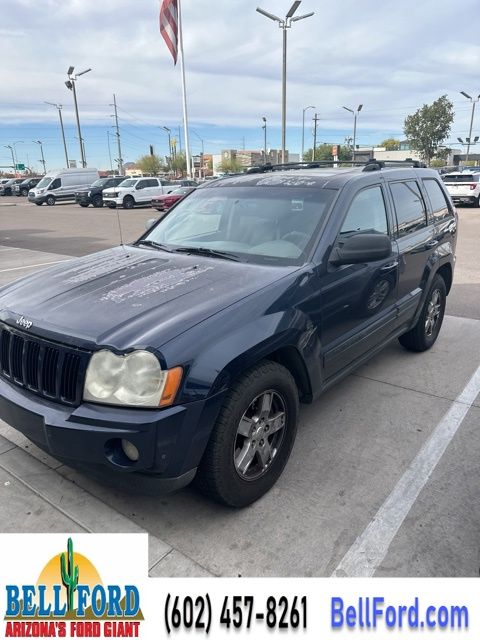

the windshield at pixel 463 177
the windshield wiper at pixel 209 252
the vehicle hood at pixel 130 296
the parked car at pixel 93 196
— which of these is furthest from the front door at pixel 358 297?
the parked car at pixel 93 196

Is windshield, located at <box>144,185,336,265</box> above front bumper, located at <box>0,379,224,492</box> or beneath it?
above

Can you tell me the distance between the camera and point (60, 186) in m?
33.8

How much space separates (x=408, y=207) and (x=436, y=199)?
0.85 m

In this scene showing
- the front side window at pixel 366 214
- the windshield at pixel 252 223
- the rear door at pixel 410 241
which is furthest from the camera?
the rear door at pixel 410 241

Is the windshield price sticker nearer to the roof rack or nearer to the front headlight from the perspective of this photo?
the front headlight

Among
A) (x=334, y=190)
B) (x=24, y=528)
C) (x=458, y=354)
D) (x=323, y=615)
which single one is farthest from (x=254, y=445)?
(x=458, y=354)

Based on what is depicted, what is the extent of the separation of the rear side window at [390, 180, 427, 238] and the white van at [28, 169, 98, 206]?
108 feet

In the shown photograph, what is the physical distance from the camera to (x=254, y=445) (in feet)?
8.71

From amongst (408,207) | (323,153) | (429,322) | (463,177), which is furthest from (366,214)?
(323,153)

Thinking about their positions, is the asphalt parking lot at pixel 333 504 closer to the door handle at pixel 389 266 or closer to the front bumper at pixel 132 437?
the front bumper at pixel 132 437

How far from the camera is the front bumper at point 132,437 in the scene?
7.09 feet

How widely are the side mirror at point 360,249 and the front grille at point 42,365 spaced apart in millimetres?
1692

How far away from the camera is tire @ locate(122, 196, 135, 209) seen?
92.6ft

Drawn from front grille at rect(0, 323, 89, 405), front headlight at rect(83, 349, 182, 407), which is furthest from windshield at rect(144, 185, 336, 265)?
front grille at rect(0, 323, 89, 405)
